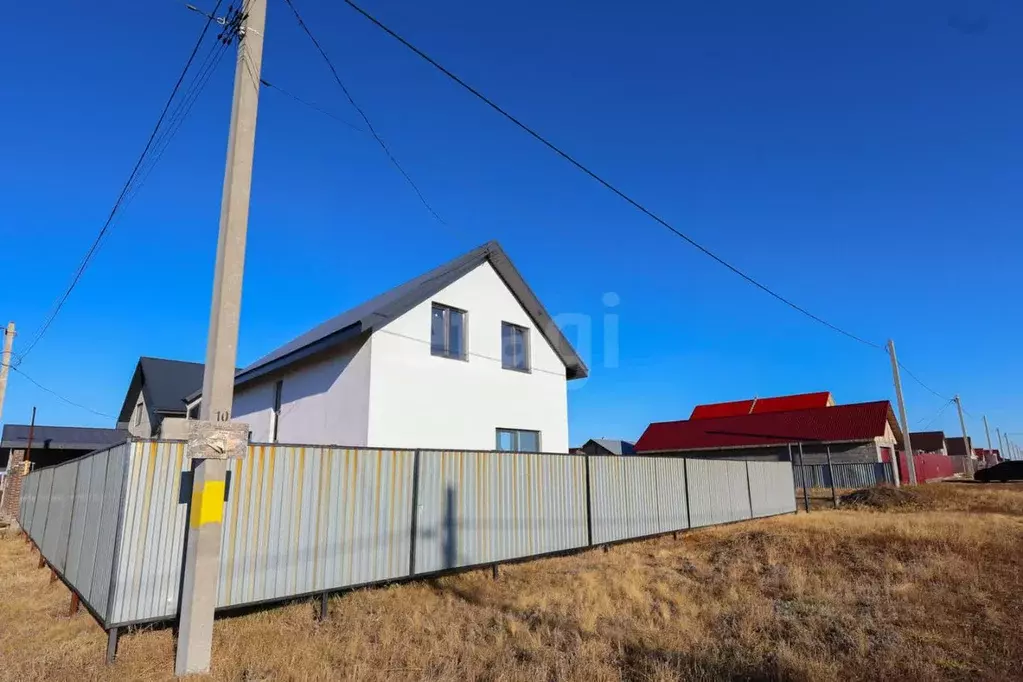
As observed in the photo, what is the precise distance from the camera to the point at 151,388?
2675cm

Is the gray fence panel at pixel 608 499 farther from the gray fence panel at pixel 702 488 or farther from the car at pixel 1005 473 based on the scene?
the car at pixel 1005 473

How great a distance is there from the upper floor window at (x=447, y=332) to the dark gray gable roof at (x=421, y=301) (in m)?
0.66

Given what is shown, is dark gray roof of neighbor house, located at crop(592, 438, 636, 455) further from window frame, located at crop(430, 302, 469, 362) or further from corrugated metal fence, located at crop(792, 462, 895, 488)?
window frame, located at crop(430, 302, 469, 362)

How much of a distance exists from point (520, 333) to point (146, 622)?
11.1 meters

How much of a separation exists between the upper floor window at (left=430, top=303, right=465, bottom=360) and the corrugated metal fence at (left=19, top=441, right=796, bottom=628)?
13.1ft

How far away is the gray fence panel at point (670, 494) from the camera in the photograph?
44.4ft

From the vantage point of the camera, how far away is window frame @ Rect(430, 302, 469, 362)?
13516 mm

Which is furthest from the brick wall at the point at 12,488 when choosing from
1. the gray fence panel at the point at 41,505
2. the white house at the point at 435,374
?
the white house at the point at 435,374

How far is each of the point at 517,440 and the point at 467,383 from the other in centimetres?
214

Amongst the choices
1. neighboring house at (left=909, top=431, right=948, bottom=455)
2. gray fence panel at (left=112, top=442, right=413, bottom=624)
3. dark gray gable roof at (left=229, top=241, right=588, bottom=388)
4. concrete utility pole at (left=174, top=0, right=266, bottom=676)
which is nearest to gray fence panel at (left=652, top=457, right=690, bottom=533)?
dark gray gable roof at (left=229, top=241, right=588, bottom=388)

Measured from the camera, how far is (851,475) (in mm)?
30234

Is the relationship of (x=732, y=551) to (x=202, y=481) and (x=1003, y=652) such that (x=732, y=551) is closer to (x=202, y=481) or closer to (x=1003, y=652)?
(x=1003, y=652)

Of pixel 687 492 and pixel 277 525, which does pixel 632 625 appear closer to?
pixel 277 525

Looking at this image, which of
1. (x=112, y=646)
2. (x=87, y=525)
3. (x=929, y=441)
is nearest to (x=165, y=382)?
(x=87, y=525)
